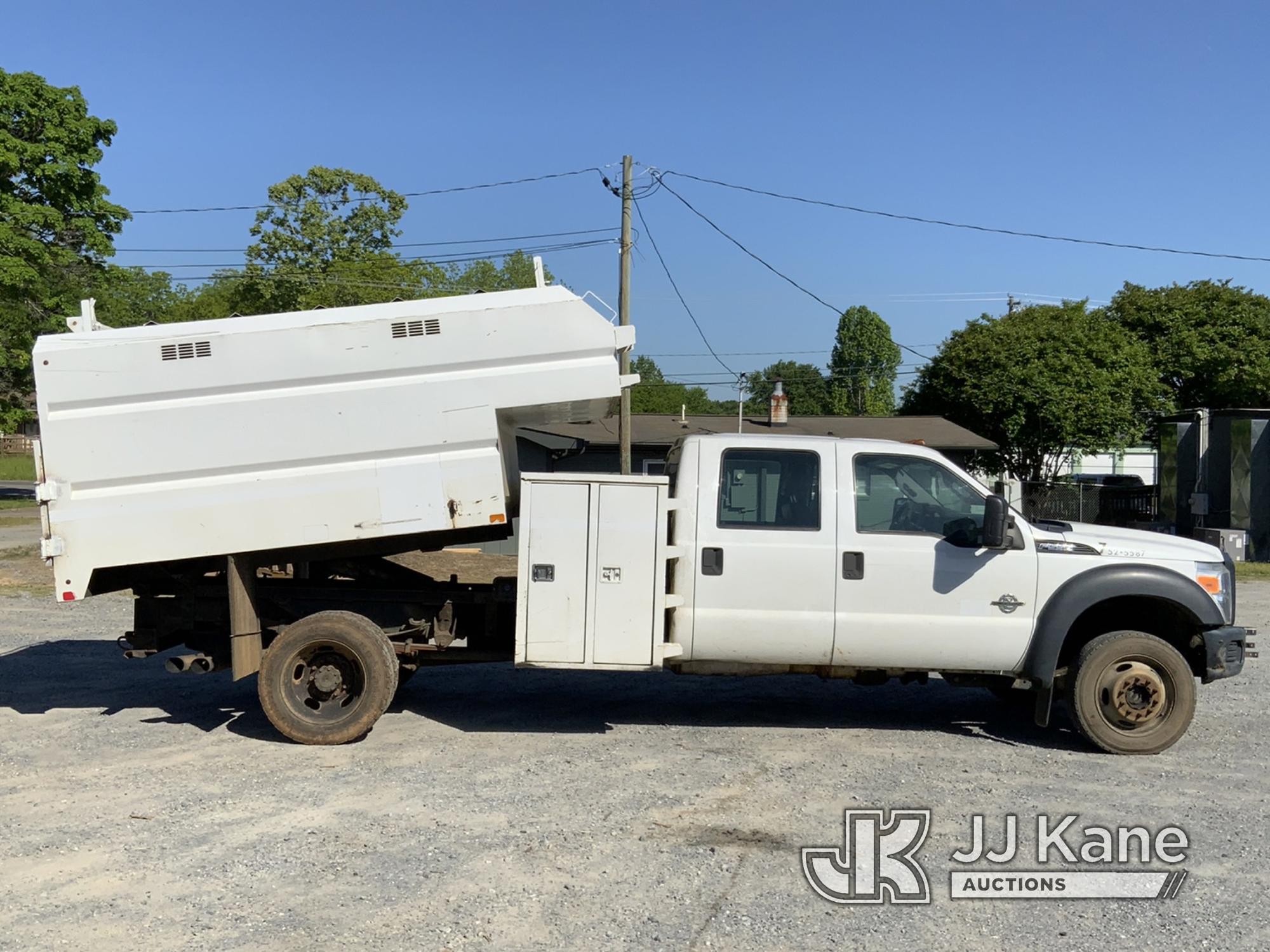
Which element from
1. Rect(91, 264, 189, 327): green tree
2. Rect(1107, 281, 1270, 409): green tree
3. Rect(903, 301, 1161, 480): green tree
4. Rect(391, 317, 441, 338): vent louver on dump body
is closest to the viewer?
Rect(391, 317, 441, 338): vent louver on dump body

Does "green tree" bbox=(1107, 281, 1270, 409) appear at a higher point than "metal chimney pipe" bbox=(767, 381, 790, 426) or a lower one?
higher

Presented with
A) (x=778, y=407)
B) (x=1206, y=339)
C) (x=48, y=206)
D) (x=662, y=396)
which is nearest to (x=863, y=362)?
(x=662, y=396)

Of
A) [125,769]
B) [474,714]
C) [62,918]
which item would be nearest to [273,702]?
[125,769]

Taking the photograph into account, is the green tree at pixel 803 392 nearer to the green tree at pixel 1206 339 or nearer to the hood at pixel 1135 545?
the green tree at pixel 1206 339

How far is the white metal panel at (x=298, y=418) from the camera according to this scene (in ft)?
22.9

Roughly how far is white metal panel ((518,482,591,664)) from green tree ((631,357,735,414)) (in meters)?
64.0

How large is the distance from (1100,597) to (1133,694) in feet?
2.38

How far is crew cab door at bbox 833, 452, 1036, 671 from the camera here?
7.28 m

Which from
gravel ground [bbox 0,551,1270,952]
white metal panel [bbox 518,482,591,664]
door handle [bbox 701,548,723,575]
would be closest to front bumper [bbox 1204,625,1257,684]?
gravel ground [bbox 0,551,1270,952]

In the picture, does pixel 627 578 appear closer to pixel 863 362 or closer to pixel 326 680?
pixel 326 680

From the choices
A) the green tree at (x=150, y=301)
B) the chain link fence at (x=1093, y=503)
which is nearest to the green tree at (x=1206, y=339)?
the chain link fence at (x=1093, y=503)

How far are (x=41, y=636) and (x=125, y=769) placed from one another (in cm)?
615

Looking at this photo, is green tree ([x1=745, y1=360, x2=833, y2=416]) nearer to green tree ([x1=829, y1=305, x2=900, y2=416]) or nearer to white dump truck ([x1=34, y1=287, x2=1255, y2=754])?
green tree ([x1=829, y1=305, x2=900, y2=416])

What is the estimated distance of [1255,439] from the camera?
2400 cm
